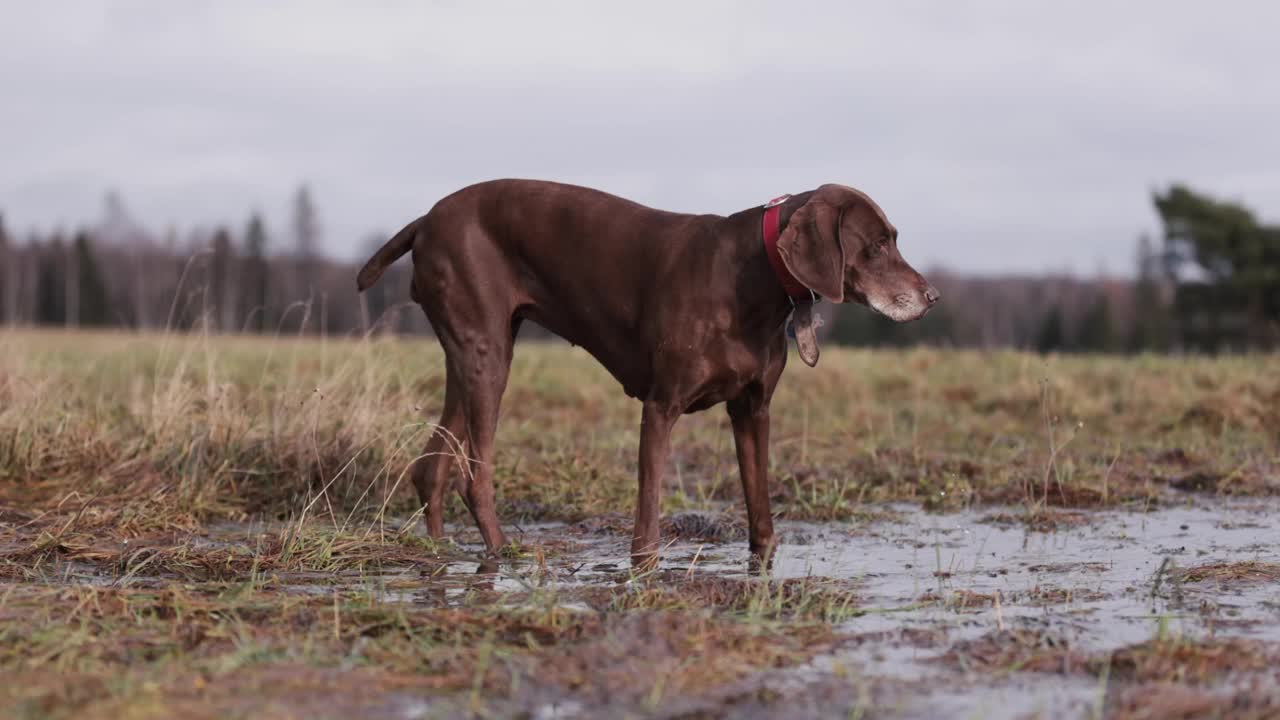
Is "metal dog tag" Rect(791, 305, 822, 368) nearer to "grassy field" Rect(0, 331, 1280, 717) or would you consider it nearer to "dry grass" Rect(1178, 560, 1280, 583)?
"grassy field" Rect(0, 331, 1280, 717)

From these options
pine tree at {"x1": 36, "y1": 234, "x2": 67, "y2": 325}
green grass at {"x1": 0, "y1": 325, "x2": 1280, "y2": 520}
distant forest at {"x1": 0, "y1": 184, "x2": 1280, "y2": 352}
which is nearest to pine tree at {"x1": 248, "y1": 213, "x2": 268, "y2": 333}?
distant forest at {"x1": 0, "y1": 184, "x2": 1280, "y2": 352}

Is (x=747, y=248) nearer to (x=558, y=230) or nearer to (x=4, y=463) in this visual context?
(x=558, y=230)

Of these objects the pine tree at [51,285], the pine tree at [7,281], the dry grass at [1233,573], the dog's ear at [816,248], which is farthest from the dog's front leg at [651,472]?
the pine tree at [7,281]

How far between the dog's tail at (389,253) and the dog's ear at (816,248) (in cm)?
199

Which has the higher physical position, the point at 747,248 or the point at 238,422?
the point at 747,248

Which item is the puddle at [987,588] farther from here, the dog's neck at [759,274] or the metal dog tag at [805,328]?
the dog's neck at [759,274]

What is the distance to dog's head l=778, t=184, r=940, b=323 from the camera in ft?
18.1

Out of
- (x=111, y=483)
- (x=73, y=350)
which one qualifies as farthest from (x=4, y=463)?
(x=73, y=350)

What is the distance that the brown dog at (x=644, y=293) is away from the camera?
5.66m

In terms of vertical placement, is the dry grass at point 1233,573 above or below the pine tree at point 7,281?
below

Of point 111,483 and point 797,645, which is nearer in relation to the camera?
point 797,645

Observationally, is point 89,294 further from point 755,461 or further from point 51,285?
point 755,461

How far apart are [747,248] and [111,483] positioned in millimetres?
3999

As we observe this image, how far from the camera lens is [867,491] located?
8133mm
